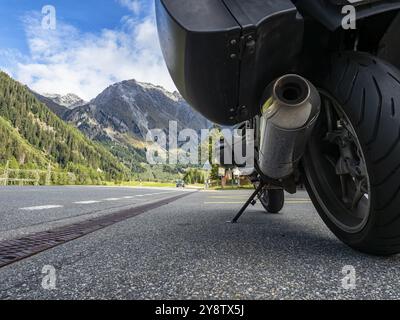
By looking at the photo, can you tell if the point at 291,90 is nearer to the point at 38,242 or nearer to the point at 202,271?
the point at 202,271

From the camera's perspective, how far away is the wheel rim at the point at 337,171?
1.67m

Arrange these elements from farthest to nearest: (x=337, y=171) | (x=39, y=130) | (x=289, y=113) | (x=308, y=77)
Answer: (x=39, y=130)
(x=337, y=171)
(x=308, y=77)
(x=289, y=113)

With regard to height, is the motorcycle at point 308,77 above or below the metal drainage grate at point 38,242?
above

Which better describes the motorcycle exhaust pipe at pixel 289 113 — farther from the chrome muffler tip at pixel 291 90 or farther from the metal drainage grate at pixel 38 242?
the metal drainage grate at pixel 38 242

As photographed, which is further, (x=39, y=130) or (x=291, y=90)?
(x=39, y=130)

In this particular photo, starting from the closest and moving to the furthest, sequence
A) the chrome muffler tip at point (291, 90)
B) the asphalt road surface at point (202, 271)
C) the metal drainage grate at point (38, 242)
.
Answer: the asphalt road surface at point (202, 271), the chrome muffler tip at point (291, 90), the metal drainage grate at point (38, 242)

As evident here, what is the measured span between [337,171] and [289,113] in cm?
58

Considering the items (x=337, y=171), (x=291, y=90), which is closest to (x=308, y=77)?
(x=291, y=90)

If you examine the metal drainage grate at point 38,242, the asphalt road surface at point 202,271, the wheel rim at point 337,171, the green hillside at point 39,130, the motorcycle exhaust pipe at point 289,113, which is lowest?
the metal drainage grate at point 38,242

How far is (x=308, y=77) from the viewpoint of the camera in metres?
1.70

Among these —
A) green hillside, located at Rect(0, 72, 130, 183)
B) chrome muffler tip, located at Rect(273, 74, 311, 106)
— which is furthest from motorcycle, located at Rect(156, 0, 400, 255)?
green hillside, located at Rect(0, 72, 130, 183)

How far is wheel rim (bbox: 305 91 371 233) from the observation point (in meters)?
1.67

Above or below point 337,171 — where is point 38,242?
below

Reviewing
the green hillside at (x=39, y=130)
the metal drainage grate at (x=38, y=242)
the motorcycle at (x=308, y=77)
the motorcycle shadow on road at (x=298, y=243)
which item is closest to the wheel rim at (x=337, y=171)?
the motorcycle at (x=308, y=77)
